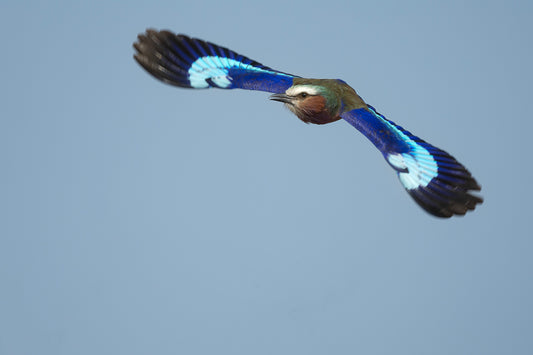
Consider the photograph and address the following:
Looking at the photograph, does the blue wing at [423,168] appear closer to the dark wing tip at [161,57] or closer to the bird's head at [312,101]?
the bird's head at [312,101]

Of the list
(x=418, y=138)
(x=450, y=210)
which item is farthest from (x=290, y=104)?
(x=450, y=210)

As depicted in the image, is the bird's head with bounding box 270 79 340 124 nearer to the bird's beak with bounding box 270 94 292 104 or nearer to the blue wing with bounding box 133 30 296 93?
the bird's beak with bounding box 270 94 292 104

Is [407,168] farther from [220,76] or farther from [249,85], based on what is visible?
[220,76]

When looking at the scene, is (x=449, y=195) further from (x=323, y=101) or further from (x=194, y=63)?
(x=194, y=63)

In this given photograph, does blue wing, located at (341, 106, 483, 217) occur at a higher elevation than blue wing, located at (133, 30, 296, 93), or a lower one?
lower

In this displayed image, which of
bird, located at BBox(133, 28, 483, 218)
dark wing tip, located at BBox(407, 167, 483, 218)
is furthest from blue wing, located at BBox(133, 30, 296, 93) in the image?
dark wing tip, located at BBox(407, 167, 483, 218)

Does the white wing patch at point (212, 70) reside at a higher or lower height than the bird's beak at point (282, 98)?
higher

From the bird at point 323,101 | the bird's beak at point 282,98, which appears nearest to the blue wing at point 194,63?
the bird at point 323,101
